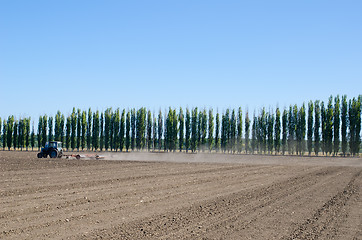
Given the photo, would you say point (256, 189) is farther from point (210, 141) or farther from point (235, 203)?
point (210, 141)

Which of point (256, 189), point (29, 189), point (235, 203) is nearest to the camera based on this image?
→ point (235, 203)

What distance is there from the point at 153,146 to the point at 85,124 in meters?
20.6

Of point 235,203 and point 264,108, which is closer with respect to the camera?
point 235,203

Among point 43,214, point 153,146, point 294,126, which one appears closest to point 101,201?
point 43,214

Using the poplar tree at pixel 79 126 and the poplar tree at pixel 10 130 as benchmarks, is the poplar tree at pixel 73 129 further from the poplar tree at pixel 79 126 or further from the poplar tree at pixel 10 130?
the poplar tree at pixel 10 130

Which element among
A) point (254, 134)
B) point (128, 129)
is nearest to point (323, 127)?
point (254, 134)

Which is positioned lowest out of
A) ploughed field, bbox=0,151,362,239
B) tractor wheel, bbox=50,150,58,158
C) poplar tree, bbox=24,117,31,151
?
ploughed field, bbox=0,151,362,239

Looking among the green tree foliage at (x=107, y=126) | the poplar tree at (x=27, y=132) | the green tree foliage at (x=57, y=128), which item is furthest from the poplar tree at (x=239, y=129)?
the poplar tree at (x=27, y=132)

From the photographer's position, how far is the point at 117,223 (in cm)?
1093

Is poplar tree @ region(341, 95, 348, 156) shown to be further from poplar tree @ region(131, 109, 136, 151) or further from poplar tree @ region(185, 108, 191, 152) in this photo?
poplar tree @ region(131, 109, 136, 151)

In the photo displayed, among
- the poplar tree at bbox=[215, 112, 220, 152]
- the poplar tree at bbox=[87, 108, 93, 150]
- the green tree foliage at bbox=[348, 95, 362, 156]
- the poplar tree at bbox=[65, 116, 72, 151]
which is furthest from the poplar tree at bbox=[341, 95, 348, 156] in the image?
the poplar tree at bbox=[65, 116, 72, 151]

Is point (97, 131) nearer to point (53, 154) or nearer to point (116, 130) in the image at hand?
point (116, 130)

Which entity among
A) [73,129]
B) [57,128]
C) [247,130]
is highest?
[247,130]

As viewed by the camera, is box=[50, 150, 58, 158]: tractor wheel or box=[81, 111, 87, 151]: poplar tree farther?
box=[81, 111, 87, 151]: poplar tree
